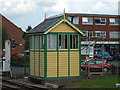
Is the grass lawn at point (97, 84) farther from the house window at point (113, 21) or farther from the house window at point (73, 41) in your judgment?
the house window at point (113, 21)

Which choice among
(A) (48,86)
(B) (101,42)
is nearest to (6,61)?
(A) (48,86)

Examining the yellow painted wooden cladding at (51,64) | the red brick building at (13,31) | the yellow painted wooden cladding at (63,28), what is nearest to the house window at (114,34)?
the red brick building at (13,31)

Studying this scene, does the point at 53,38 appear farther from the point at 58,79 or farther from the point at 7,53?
the point at 7,53

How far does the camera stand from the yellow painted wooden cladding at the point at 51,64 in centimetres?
2027

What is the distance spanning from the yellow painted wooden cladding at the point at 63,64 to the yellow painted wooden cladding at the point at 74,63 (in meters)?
0.37

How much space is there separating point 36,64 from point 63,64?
200 centimetres

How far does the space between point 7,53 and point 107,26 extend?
4647cm

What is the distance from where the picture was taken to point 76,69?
69.0 feet

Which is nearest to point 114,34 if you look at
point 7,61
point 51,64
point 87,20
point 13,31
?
point 87,20

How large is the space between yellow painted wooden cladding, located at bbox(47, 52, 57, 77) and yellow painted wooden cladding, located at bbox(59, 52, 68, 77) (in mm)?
335

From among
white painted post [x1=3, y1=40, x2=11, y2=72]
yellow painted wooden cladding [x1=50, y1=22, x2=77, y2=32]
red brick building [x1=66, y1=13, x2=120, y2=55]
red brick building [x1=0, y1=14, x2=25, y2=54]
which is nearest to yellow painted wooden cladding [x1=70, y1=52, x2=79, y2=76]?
yellow painted wooden cladding [x1=50, y1=22, x2=77, y2=32]

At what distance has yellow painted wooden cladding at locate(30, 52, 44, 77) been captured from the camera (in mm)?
20609

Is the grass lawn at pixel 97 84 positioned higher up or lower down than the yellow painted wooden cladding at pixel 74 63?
lower down

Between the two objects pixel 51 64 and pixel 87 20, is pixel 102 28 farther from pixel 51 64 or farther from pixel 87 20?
pixel 51 64
